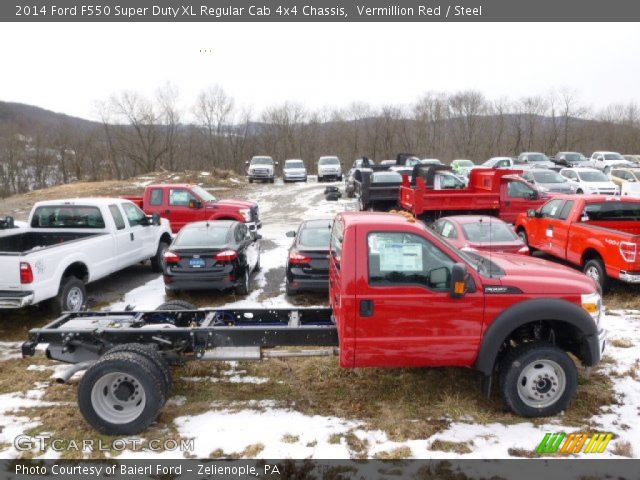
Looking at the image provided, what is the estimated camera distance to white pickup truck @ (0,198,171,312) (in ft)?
22.9

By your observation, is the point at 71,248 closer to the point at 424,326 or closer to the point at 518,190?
the point at 424,326

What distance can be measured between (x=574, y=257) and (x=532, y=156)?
3320 cm

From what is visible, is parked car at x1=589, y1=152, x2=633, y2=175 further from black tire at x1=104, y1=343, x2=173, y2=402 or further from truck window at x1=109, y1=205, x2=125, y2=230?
black tire at x1=104, y1=343, x2=173, y2=402

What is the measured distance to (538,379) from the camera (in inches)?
190

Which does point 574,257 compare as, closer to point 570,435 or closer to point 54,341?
point 570,435

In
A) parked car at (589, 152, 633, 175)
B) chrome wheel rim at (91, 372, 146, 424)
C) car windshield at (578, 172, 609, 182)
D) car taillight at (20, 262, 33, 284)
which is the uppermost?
parked car at (589, 152, 633, 175)

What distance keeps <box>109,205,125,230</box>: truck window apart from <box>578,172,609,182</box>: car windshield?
21.6 meters

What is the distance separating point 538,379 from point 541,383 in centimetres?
10

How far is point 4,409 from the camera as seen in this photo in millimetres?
5168

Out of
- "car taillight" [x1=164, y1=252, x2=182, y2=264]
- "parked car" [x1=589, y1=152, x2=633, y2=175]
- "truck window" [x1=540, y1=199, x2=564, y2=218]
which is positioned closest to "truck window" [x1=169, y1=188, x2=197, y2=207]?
"car taillight" [x1=164, y1=252, x2=182, y2=264]

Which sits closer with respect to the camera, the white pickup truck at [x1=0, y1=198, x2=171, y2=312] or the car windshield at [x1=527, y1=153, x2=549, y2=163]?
the white pickup truck at [x1=0, y1=198, x2=171, y2=312]

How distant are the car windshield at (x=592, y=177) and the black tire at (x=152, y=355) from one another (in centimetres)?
2385

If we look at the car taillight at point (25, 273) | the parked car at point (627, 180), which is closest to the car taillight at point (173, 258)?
the car taillight at point (25, 273)

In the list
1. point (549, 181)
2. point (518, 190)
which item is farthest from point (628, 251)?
point (549, 181)
